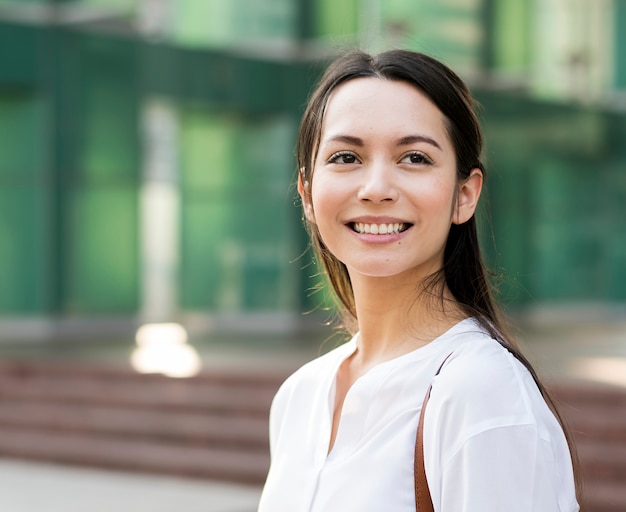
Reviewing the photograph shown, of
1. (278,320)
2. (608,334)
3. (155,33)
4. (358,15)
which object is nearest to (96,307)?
(278,320)

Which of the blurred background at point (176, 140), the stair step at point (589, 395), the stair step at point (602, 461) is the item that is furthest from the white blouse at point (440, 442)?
the blurred background at point (176, 140)

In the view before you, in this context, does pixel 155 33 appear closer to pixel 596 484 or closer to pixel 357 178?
pixel 596 484

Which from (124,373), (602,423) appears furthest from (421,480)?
(124,373)

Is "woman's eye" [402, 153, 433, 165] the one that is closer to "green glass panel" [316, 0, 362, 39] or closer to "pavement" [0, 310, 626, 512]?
"pavement" [0, 310, 626, 512]

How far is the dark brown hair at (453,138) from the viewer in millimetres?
1671

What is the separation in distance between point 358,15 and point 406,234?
51.4 ft

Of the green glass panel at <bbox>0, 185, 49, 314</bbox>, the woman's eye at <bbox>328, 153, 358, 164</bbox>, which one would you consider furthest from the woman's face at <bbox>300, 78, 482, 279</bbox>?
the green glass panel at <bbox>0, 185, 49, 314</bbox>

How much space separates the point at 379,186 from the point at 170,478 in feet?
21.9

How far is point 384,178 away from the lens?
1.65 m

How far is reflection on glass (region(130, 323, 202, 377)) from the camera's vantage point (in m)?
9.72

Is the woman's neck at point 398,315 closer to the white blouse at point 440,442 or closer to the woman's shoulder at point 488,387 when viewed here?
the white blouse at point 440,442

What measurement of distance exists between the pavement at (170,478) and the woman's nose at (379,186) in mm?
2195

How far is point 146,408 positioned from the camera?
896 centimetres

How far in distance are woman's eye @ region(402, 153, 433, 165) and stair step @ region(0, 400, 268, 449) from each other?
21.7ft
